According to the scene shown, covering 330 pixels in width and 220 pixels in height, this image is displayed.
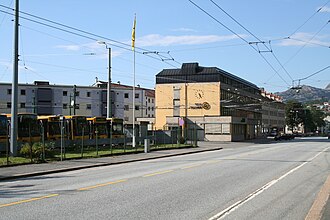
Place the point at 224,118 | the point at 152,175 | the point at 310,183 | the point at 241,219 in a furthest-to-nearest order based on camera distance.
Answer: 1. the point at 224,118
2. the point at 152,175
3. the point at 310,183
4. the point at 241,219

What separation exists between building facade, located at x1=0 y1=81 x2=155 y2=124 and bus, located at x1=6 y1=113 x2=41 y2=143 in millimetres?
48518

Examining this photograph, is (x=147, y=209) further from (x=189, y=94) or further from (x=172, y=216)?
(x=189, y=94)

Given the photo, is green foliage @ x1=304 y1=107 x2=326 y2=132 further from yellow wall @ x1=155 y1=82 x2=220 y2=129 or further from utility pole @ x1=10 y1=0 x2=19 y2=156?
utility pole @ x1=10 y1=0 x2=19 y2=156

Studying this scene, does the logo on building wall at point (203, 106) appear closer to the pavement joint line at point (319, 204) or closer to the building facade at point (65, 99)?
the building facade at point (65, 99)

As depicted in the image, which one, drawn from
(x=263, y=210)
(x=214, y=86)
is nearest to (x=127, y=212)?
(x=263, y=210)

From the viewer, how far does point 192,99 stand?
75.3 metres

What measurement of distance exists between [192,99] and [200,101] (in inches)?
67.2

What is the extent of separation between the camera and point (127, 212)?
9055 mm

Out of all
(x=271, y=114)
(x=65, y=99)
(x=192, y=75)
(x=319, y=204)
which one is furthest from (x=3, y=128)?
(x=271, y=114)

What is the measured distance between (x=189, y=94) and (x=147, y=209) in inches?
2617

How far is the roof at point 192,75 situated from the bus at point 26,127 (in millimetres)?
44083

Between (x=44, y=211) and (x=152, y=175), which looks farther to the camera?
(x=152, y=175)

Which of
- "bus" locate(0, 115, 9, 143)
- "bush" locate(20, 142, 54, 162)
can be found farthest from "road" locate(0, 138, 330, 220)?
"bus" locate(0, 115, 9, 143)

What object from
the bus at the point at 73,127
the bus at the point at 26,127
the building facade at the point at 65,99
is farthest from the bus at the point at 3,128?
the building facade at the point at 65,99
